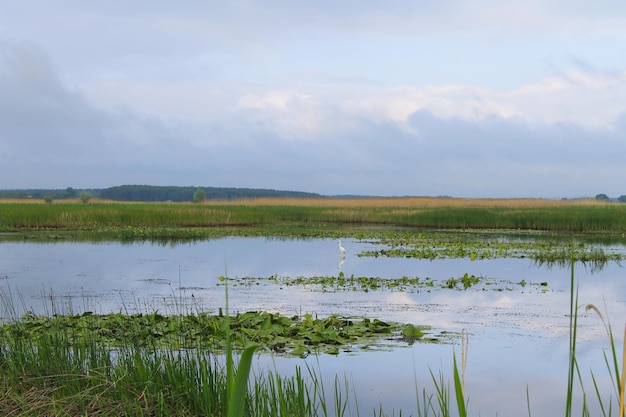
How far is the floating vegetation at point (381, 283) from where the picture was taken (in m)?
12.8

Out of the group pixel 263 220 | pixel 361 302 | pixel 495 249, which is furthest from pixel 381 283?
pixel 263 220

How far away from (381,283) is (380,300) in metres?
1.91

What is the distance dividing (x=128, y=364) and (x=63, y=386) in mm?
407

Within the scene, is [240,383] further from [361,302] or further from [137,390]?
[361,302]

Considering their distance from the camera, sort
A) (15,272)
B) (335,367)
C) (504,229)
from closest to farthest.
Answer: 1. (335,367)
2. (15,272)
3. (504,229)

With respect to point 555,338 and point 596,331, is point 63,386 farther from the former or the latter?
point 596,331

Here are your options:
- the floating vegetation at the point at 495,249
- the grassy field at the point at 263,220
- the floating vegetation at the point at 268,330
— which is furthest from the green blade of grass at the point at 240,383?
the grassy field at the point at 263,220

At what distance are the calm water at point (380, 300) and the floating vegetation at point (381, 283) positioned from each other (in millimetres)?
188

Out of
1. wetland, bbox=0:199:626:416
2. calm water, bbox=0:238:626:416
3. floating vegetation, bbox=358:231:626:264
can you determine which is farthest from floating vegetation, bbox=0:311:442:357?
floating vegetation, bbox=358:231:626:264

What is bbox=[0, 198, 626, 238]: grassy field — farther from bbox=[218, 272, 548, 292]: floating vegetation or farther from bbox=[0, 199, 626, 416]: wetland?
bbox=[218, 272, 548, 292]: floating vegetation

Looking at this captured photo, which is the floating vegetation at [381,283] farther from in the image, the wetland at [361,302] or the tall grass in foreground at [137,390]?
the tall grass in foreground at [137,390]

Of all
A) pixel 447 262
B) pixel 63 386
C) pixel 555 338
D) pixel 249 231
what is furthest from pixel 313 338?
pixel 249 231

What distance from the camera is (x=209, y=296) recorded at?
1163 centimetres

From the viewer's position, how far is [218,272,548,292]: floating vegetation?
505 inches
